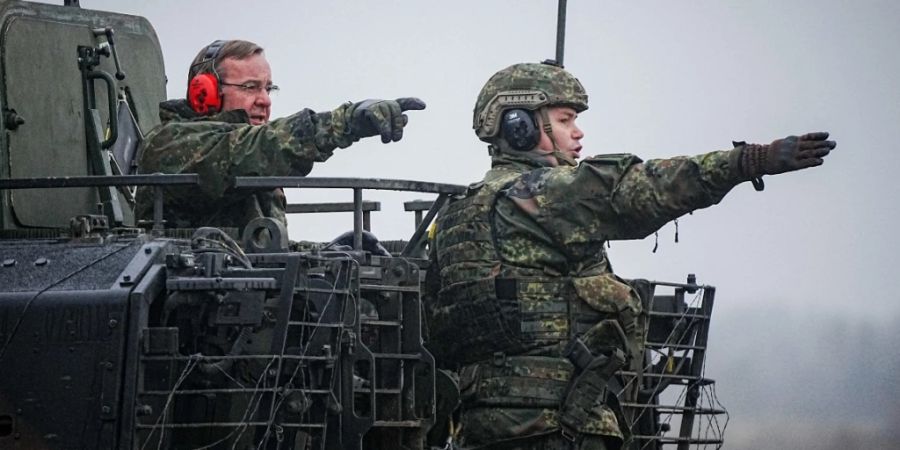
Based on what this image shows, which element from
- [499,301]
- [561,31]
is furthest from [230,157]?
[561,31]

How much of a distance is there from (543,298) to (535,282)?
115 millimetres

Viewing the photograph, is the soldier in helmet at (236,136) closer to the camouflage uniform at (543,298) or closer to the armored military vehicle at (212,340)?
the armored military vehicle at (212,340)

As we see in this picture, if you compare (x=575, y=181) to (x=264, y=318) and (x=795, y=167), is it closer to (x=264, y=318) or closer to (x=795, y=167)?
Answer: (x=795, y=167)

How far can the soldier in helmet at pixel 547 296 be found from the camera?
40.8 ft

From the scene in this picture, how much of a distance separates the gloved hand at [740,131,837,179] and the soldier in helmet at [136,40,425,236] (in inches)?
79.4

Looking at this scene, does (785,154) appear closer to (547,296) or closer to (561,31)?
(547,296)

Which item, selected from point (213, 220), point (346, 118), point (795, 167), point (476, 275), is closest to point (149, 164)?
point (213, 220)

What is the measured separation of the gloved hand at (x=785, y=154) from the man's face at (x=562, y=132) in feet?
6.33

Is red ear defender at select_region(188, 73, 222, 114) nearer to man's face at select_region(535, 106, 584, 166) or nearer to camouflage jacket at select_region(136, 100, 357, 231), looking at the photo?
camouflage jacket at select_region(136, 100, 357, 231)

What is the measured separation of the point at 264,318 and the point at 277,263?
48 cm

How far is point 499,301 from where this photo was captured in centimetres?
1280

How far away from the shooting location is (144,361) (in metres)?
10.5

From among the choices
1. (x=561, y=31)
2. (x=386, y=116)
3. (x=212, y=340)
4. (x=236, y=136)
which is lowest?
(x=212, y=340)

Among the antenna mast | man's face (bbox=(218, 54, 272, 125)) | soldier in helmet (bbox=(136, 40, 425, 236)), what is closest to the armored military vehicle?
soldier in helmet (bbox=(136, 40, 425, 236))
